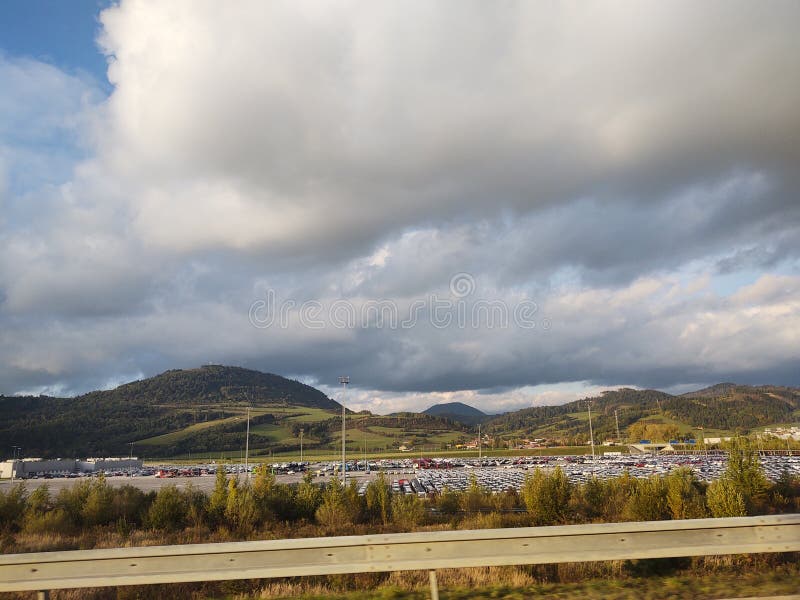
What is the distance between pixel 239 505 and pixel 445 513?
45.9ft

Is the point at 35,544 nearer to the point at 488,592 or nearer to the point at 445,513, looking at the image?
the point at 488,592

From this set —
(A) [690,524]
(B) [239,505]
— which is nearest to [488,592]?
(A) [690,524]

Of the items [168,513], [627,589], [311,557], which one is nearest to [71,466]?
[168,513]

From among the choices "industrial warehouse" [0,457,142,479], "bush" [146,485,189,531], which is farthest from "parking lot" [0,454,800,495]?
"industrial warehouse" [0,457,142,479]

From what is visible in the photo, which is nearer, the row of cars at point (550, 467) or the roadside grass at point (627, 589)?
the roadside grass at point (627, 589)

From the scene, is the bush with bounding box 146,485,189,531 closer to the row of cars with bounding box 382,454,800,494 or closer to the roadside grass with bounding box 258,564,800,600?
the row of cars with bounding box 382,454,800,494

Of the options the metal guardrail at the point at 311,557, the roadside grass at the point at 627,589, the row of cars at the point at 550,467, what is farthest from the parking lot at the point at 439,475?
the metal guardrail at the point at 311,557

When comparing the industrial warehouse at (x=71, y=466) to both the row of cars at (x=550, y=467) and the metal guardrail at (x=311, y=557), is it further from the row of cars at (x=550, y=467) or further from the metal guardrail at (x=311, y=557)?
the metal guardrail at (x=311, y=557)

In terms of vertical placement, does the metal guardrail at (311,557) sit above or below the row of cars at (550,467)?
above

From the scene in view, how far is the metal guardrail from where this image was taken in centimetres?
583

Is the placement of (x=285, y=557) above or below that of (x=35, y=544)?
above

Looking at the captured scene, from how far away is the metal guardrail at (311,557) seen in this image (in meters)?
5.83

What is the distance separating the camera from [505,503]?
37094mm

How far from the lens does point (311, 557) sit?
583cm
